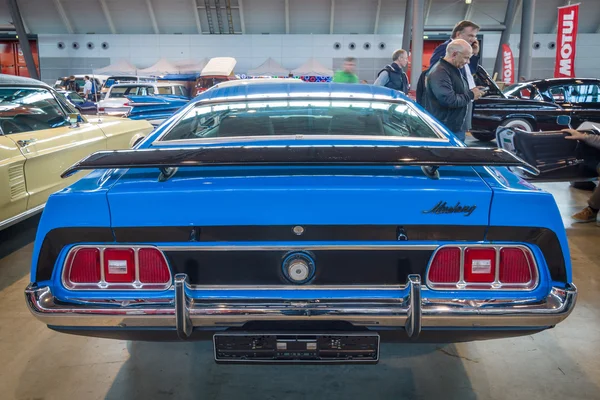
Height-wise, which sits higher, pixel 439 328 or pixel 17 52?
pixel 17 52

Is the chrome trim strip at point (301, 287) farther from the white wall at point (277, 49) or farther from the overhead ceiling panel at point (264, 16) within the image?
the white wall at point (277, 49)

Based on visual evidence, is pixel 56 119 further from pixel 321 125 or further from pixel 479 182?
pixel 479 182

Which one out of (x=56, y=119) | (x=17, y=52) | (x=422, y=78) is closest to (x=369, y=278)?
(x=422, y=78)

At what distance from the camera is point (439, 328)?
1.70 meters

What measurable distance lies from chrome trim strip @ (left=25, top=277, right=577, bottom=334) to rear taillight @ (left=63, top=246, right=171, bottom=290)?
7 centimetres

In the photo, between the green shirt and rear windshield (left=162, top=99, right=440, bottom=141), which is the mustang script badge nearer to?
rear windshield (left=162, top=99, right=440, bottom=141)

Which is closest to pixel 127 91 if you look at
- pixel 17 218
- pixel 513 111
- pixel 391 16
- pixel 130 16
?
pixel 513 111

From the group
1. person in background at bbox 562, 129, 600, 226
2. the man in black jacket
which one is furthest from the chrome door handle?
person in background at bbox 562, 129, 600, 226

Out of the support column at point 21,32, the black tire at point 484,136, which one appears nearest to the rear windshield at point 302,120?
the black tire at point 484,136

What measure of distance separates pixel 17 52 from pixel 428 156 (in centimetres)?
3494

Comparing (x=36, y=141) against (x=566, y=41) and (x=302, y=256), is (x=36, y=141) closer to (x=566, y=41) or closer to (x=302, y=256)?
(x=302, y=256)

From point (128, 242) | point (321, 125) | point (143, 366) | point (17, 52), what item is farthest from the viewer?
point (17, 52)

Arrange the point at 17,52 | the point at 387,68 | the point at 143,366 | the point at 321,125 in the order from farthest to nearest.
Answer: the point at 17,52
the point at 387,68
the point at 321,125
the point at 143,366

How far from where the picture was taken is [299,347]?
1.65 m
